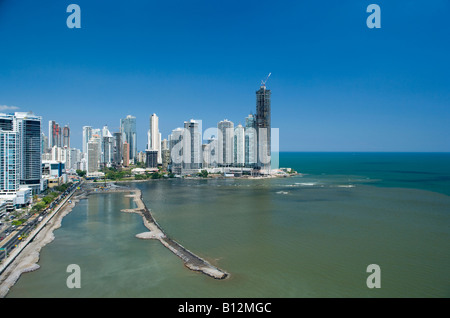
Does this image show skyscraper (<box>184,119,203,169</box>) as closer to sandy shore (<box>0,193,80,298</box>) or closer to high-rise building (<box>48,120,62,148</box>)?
high-rise building (<box>48,120,62,148</box>)

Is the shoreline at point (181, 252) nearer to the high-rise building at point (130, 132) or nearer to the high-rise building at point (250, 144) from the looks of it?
the high-rise building at point (250, 144)

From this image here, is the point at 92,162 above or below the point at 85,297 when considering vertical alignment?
above

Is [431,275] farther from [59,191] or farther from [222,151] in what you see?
[222,151]

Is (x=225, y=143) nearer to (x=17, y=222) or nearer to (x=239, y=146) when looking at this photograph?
(x=239, y=146)

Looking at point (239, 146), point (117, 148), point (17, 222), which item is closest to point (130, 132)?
point (117, 148)

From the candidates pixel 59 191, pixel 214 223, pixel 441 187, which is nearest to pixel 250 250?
pixel 214 223
